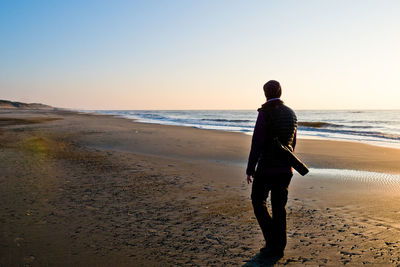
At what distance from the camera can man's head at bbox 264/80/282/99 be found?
3588mm

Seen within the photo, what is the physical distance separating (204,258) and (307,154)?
967 cm

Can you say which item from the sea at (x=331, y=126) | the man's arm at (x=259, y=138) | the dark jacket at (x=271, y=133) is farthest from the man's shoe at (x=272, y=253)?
the sea at (x=331, y=126)

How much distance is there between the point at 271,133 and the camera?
3.44 m

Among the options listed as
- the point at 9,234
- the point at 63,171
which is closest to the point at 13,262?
the point at 9,234

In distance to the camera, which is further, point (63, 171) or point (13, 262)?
point (63, 171)

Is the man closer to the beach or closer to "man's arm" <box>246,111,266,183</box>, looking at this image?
"man's arm" <box>246,111,266,183</box>

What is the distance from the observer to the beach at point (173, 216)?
3504mm

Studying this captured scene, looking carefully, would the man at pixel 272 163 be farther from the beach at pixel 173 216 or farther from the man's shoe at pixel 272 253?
the beach at pixel 173 216

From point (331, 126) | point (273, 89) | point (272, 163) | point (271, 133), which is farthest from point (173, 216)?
point (331, 126)

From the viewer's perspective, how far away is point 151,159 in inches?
396

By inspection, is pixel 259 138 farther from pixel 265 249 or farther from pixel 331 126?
pixel 331 126

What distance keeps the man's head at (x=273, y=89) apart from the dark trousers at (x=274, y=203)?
0.98m

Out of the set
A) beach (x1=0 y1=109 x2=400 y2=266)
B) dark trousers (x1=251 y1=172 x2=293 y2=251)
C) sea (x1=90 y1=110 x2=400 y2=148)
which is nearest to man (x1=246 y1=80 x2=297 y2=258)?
dark trousers (x1=251 y1=172 x2=293 y2=251)

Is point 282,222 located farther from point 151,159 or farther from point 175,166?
point 151,159
